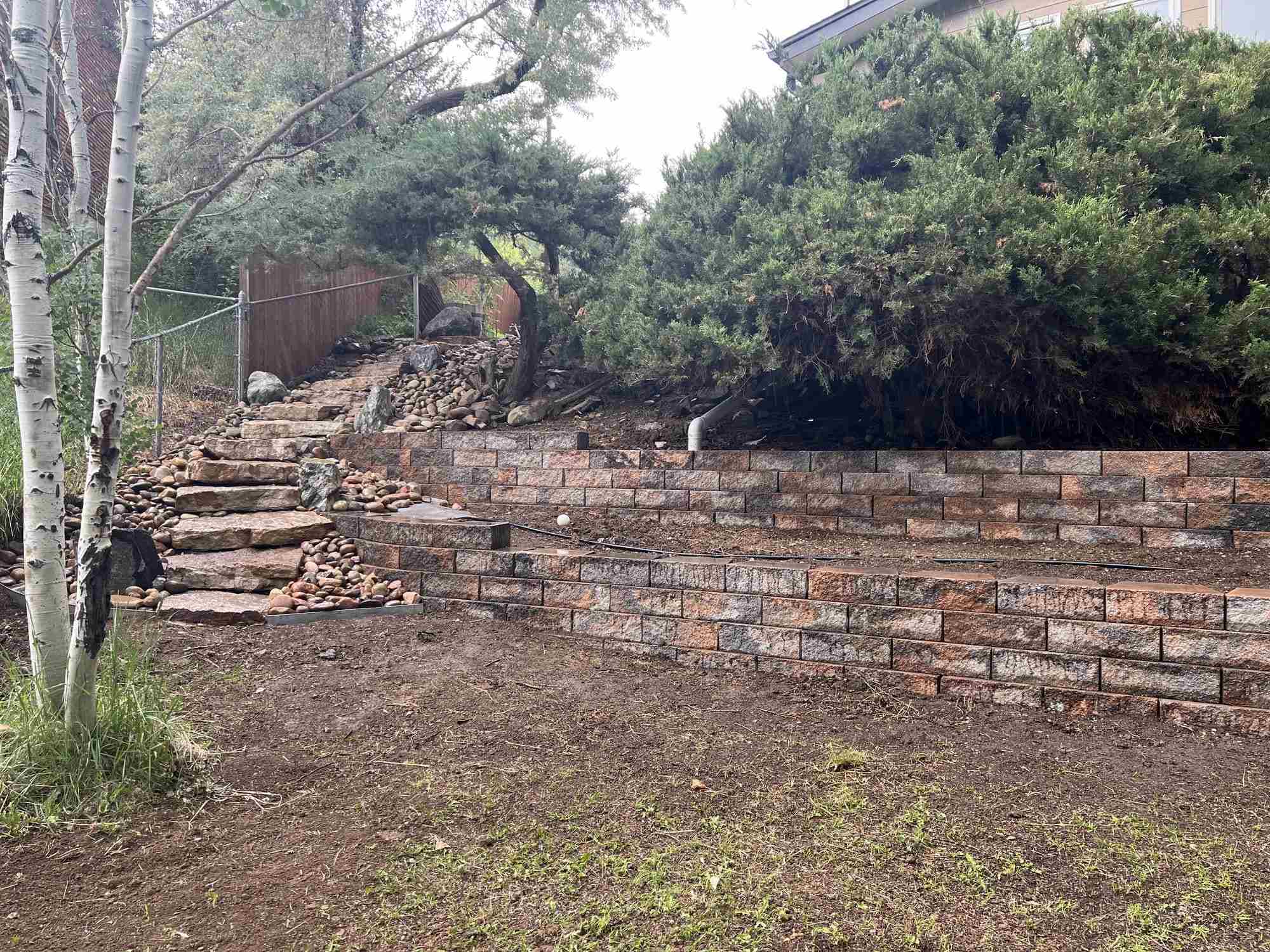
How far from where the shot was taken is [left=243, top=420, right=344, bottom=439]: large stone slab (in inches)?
292

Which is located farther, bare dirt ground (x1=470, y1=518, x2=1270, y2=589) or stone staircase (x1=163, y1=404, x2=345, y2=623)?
stone staircase (x1=163, y1=404, x2=345, y2=623)

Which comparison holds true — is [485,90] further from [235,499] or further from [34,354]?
[34,354]

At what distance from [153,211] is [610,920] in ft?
8.91

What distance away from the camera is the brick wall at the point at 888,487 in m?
4.43

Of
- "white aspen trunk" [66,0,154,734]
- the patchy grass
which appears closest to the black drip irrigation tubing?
the patchy grass

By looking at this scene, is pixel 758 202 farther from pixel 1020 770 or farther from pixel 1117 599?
pixel 1020 770

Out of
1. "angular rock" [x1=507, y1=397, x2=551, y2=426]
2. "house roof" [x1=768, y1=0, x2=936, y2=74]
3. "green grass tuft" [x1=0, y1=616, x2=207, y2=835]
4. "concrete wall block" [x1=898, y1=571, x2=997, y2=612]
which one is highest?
"house roof" [x1=768, y1=0, x2=936, y2=74]

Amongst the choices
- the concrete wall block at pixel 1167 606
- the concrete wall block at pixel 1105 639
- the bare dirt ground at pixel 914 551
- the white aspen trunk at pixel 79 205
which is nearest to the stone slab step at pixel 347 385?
the white aspen trunk at pixel 79 205

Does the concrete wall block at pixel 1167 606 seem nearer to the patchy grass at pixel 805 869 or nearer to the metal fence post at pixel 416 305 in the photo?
the patchy grass at pixel 805 869

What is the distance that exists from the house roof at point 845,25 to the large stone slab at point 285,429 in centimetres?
632

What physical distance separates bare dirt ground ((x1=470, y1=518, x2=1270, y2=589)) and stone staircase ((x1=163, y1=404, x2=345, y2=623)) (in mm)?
1261

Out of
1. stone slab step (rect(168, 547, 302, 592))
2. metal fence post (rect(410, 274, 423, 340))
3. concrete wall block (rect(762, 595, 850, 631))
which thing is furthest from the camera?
metal fence post (rect(410, 274, 423, 340))

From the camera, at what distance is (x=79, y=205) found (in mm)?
6500

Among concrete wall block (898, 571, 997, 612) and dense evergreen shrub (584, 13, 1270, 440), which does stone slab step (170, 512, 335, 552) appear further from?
concrete wall block (898, 571, 997, 612)
